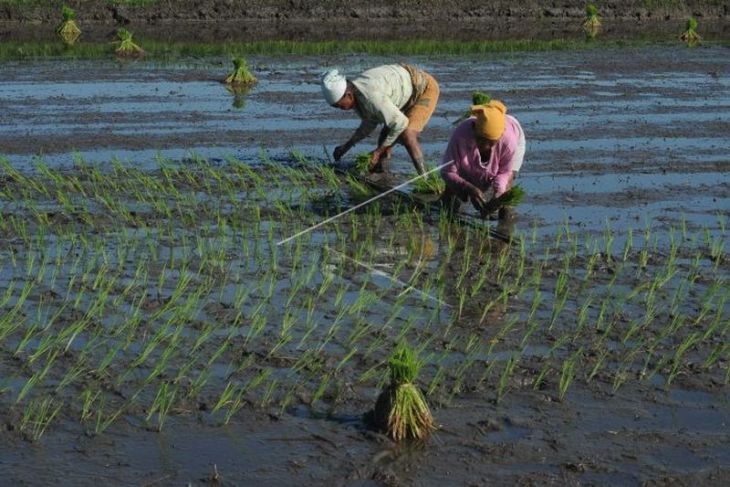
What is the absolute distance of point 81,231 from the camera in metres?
7.90

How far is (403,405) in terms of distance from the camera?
477 centimetres

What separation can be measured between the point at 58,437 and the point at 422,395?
146 centimetres

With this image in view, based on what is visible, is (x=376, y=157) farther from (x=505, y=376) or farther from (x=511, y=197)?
(x=505, y=376)

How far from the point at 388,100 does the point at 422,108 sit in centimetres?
47

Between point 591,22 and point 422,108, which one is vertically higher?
point 422,108

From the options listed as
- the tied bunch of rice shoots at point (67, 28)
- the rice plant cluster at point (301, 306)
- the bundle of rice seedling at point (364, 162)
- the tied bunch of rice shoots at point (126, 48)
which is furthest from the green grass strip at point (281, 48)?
the rice plant cluster at point (301, 306)

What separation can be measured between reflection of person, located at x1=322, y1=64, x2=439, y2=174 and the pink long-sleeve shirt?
0.96 meters

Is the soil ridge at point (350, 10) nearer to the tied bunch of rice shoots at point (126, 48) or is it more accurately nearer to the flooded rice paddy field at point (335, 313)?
the tied bunch of rice shoots at point (126, 48)

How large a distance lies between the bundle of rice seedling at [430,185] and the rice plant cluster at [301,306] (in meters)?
0.37

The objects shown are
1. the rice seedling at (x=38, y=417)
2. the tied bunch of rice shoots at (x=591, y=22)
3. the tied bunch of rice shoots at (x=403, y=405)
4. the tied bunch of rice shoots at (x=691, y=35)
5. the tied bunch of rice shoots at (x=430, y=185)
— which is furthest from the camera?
the tied bunch of rice shoots at (x=591, y=22)

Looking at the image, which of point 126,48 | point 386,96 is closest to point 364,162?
point 386,96

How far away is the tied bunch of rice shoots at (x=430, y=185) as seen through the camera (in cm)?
916

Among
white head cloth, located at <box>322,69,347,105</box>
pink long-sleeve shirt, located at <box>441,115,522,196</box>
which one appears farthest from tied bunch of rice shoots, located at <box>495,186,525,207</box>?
white head cloth, located at <box>322,69,347,105</box>

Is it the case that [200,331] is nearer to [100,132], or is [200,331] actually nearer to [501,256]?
[501,256]
